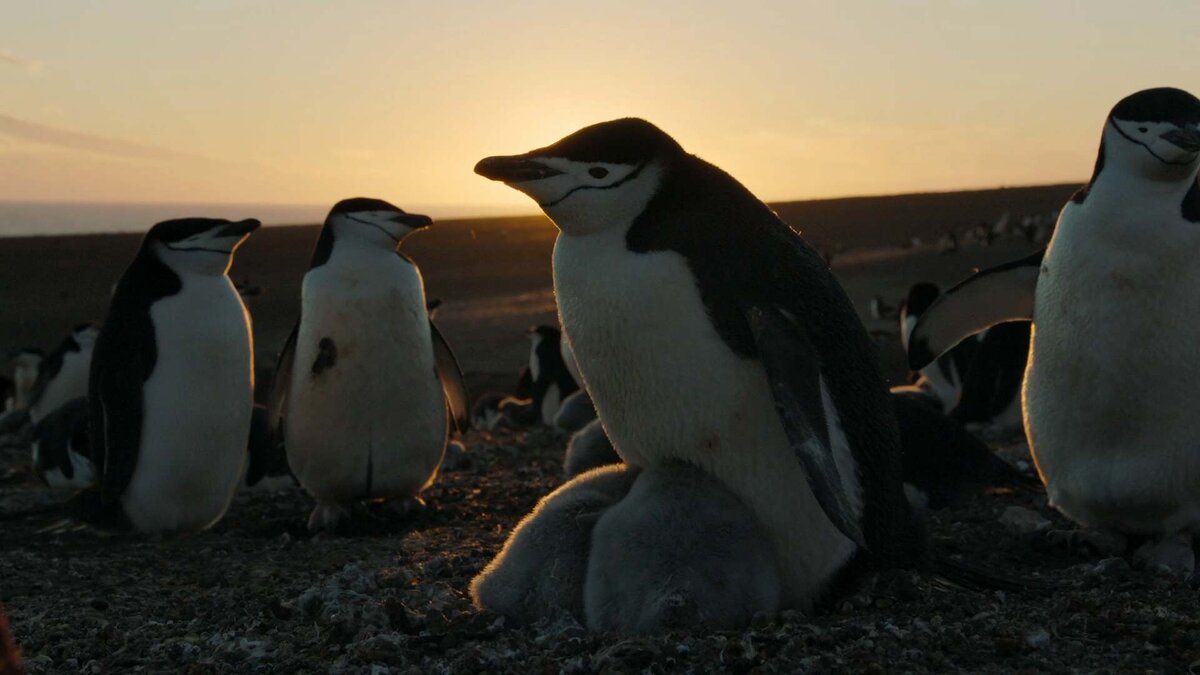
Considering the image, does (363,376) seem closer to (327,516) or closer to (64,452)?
(327,516)

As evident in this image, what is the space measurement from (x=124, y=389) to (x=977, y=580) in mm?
4075

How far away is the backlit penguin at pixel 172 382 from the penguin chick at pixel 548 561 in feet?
9.79

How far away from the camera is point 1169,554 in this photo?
172 inches

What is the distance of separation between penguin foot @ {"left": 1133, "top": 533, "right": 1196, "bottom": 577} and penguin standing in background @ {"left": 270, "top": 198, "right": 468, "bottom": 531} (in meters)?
3.26

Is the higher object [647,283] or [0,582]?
[647,283]

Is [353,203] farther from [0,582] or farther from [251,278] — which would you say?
[251,278]

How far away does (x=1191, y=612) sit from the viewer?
3547 mm

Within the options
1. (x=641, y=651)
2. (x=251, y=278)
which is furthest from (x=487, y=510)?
(x=251, y=278)

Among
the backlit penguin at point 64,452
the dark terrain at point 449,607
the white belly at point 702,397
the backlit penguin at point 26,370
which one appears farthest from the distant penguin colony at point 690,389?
the backlit penguin at point 26,370

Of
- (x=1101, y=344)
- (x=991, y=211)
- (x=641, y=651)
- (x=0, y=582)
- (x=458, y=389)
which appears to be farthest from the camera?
(x=991, y=211)

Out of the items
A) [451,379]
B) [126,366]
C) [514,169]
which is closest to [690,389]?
[514,169]

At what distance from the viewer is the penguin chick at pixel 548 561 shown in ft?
11.0

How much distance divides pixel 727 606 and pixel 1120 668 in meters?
0.90

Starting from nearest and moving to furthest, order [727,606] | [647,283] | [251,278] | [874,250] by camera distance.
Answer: [727,606] < [647,283] < [251,278] < [874,250]
